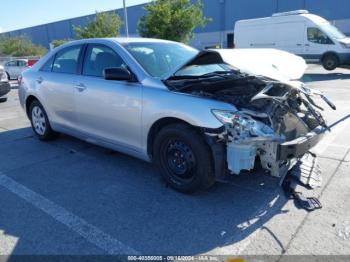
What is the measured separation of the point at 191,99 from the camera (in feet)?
11.6

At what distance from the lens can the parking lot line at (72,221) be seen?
2.92 meters

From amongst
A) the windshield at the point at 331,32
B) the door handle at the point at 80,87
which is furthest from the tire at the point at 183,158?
the windshield at the point at 331,32

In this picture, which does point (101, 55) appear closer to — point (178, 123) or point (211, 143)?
Result: point (178, 123)

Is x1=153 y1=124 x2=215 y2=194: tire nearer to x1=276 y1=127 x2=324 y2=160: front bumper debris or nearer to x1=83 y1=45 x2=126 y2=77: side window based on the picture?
x1=276 y1=127 x2=324 y2=160: front bumper debris

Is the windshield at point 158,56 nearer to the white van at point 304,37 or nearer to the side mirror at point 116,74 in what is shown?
the side mirror at point 116,74

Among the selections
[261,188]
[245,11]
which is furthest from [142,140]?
[245,11]

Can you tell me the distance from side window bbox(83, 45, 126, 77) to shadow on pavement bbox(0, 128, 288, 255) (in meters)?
1.29

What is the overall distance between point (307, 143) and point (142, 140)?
1.83 m

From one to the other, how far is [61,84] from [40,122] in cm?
120

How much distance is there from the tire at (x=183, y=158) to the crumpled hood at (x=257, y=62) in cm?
85

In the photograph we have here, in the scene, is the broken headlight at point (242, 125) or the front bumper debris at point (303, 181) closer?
the broken headlight at point (242, 125)

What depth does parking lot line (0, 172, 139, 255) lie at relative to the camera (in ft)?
9.58

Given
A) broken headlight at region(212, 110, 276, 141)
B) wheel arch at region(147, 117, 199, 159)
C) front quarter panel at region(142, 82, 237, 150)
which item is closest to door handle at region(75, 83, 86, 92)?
front quarter panel at region(142, 82, 237, 150)

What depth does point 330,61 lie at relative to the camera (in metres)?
16.9
